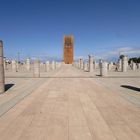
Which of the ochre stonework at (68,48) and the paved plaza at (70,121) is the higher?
the ochre stonework at (68,48)

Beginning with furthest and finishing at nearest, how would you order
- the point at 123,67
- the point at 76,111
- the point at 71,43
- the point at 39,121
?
the point at 71,43
the point at 123,67
the point at 76,111
the point at 39,121

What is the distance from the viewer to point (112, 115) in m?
5.57

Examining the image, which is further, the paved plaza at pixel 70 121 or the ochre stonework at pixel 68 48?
the ochre stonework at pixel 68 48

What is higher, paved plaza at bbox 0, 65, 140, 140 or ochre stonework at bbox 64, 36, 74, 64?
ochre stonework at bbox 64, 36, 74, 64

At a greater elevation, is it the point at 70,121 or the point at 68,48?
the point at 68,48

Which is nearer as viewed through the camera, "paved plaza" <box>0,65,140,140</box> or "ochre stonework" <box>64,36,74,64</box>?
"paved plaza" <box>0,65,140,140</box>

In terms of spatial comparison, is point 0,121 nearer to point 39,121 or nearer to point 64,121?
point 39,121

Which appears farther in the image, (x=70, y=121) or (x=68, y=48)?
(x=68, y=48)

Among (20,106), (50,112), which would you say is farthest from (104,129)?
(20,106)

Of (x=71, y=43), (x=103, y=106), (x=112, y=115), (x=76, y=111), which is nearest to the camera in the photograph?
(x=112, y=115)

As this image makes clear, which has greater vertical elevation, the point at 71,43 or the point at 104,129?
the point at 71,43

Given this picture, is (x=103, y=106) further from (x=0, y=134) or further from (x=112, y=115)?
(x=0, y=134)

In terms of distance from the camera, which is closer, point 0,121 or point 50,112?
point 0,121

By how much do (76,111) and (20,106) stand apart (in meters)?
1.97
